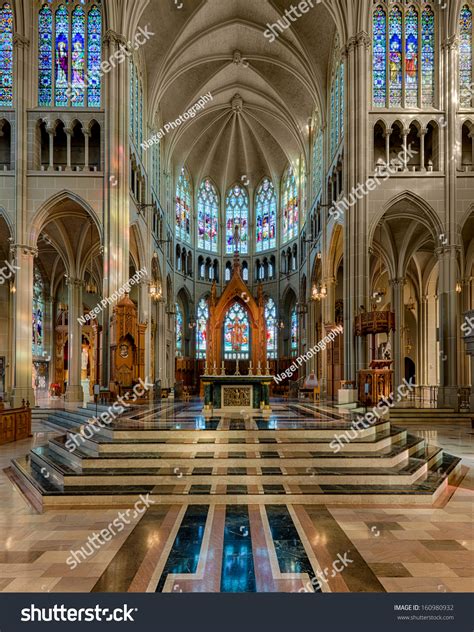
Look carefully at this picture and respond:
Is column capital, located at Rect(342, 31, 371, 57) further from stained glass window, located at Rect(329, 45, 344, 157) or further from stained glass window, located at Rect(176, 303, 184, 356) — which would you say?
stained glass window, located at Rect(176, 303, 184, 356)

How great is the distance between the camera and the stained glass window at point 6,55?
19.6 metres

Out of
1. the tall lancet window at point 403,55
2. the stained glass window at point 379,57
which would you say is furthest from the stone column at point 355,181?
the tall lancet window at point 403,55

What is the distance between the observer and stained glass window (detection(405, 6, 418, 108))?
20562 millimetres

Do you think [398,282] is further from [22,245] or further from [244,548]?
[244,548]

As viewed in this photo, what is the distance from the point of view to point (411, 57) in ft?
68.1

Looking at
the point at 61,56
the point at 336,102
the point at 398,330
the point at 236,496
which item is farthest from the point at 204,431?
the point at 398,330

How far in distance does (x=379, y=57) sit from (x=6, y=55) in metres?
16.1

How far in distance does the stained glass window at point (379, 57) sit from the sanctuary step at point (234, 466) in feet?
52.2

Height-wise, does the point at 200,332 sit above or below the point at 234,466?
above

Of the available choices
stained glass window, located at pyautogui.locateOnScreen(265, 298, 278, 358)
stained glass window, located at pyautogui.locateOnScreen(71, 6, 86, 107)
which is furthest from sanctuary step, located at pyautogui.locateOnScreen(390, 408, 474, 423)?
stained glass window, located at pyautogui.locateOnScreen(265, 298, 278, 358)

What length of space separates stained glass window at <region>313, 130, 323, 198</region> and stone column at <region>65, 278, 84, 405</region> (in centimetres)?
1490

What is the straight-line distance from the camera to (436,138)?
66.6 feet

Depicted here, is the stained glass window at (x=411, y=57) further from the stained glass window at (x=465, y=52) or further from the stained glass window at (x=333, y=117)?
the stained glass window at (x=333, y=117)

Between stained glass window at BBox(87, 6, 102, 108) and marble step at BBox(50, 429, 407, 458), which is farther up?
stained glass window at BBox(87, 6, 102, 108)
